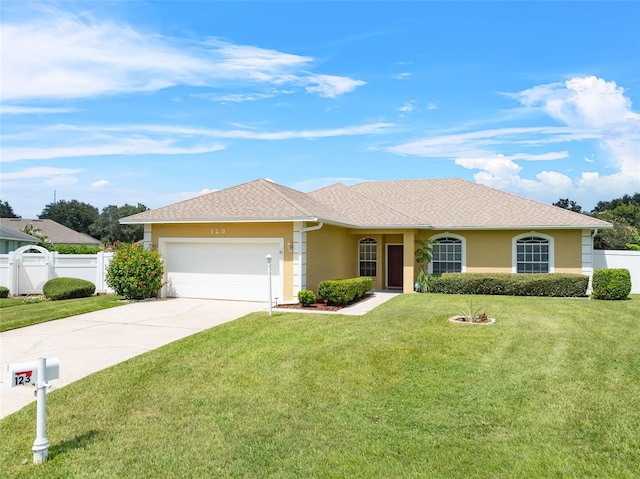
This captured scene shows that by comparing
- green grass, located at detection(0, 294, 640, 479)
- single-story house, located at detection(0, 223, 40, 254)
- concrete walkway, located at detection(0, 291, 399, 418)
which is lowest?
green grass, located at detection(0, 294, 640, 479)

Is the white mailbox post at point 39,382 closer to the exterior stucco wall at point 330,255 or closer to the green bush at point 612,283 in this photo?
the exterior stucco wall at point 330,255

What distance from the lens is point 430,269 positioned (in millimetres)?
19188

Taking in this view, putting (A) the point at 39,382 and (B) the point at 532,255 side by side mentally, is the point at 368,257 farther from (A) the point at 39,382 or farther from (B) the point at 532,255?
(A) the point at 39,382

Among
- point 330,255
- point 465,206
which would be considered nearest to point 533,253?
point 465,206

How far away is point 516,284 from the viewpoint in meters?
16.8

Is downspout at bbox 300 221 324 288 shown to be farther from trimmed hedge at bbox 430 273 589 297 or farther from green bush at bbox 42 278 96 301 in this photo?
green bush at bbox 42 278 96 301

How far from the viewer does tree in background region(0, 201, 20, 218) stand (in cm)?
7684

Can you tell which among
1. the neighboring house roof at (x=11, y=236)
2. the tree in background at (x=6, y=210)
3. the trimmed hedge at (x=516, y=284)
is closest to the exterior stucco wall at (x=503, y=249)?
the trimmed hedge at (x=516, y=284)

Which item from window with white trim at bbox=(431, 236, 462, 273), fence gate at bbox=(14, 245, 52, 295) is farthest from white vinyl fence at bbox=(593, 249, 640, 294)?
fence gate at bbox=(14, 245, 52, 295)

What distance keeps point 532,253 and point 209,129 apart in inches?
568

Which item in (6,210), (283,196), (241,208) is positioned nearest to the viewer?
(241,208)

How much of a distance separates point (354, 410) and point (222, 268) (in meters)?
10.6

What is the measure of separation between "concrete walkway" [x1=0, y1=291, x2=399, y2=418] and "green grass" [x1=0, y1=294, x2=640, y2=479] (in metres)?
0.53

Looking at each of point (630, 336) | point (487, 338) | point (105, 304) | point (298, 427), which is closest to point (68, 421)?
point (298, 427)
